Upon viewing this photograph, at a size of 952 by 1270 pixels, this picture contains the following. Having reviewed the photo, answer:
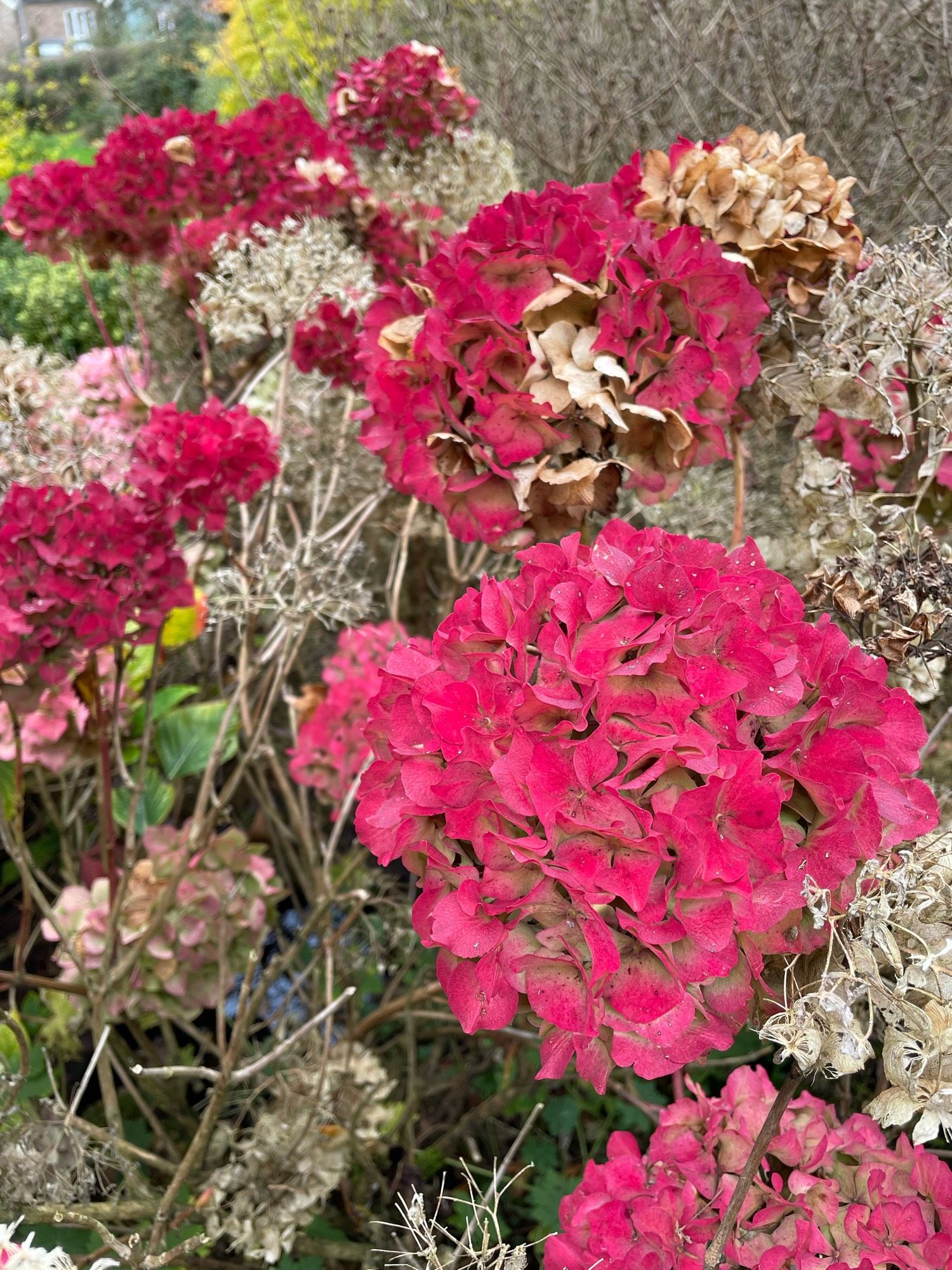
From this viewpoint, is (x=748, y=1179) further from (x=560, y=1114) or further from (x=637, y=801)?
(x=560, y=1114)

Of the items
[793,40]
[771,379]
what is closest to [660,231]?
[771,379]

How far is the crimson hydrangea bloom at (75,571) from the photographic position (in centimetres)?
111

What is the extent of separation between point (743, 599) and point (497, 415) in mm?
343

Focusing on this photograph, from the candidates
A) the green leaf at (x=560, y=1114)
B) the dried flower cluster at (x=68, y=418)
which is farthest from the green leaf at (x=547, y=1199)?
the dried flower cluster at (x=68, y=418)

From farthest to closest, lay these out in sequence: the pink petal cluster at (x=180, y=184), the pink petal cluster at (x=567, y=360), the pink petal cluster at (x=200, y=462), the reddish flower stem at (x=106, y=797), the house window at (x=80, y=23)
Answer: the house window at (x=80, y=23)
the pink petal cluster at (x=180, y=184)
the reddish flower stem at (x=106, y=797)
the pink petal cluster at (x=200, y=462)
the pink petal cluster at (x=567, y=360)

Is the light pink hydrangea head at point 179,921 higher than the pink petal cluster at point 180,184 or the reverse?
the reverse

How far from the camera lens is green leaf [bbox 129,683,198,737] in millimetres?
1895

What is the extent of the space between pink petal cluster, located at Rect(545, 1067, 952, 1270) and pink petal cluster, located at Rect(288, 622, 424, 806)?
86 cm

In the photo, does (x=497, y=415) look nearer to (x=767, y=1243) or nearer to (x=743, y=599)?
(x=743, y=599)

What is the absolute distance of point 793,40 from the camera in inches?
101

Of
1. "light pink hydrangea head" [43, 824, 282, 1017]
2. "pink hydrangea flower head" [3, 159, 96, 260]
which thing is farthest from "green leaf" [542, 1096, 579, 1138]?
"pink hydrangea flower head" [3, 159, 96, 260]

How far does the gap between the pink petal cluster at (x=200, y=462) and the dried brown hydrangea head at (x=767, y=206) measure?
1.88 feet

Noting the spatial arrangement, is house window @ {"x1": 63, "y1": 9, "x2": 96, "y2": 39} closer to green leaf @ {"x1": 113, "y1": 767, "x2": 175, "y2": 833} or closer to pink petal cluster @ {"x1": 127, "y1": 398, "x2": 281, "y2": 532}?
green leaf @ {"x1": 113, "y1": 767, "x2": 175, "y2": 833}

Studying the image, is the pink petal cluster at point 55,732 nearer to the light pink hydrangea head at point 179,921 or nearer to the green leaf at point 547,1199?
the light pink hydrangea head at point 179,921
